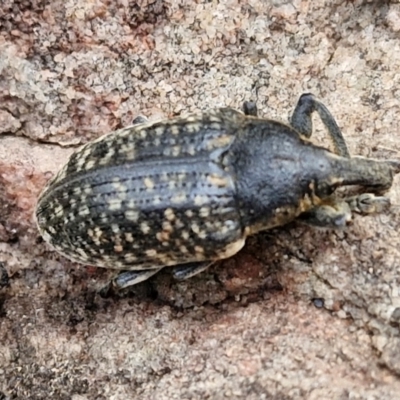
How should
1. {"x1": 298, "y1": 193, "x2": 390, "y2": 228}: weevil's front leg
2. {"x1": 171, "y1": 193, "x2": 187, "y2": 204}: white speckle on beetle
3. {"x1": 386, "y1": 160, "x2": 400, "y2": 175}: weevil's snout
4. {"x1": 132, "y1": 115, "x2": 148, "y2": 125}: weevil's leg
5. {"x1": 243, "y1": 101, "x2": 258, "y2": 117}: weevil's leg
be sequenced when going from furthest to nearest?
{"x1": 132, "y1": 115, "x2": 148, "y2": 125}: weevil's leg → {"x1": 243, "y1": 101, "x2": 258, "y2": 117}: weevil's leg → {"x1": 386, "y1": 160, "x2": 400, "y2": 175}: weevil's snout → {"x1": 298, "y1": 193, "x2": 390, "y2": 228}: weevil's front leg → {"x1": 171, "y1": 193, "x2": 187, "y2": 204}: white speckle on beetle

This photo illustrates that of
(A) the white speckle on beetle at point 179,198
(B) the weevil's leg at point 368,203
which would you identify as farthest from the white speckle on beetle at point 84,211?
(B) the weevil's leg at point 368,203

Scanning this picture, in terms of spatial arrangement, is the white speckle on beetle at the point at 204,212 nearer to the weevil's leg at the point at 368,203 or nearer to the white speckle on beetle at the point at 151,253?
the white speckle on beetle at the point at 151,253

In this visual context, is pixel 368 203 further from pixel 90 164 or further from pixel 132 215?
pixel 90 164

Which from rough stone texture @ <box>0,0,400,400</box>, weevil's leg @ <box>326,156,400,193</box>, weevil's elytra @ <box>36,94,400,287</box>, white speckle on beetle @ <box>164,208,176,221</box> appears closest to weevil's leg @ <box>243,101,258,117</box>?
weevil's elytra @ <box>36,94,400,287</box>

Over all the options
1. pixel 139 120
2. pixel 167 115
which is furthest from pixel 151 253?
pixel 167 115

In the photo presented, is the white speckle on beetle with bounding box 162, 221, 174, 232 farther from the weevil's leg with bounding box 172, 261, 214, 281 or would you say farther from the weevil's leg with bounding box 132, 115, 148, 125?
the weevil's leg with bounding box 132, 115, 148, 125

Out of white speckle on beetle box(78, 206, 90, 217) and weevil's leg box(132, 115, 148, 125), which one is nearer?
white speckle on beetle box(78, 206, 90, 217)
